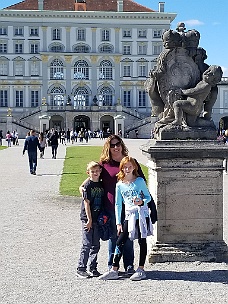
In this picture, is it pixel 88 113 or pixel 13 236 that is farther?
pixel 88 113

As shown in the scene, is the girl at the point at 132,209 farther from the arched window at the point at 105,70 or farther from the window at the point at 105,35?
the window at the point at 105,35

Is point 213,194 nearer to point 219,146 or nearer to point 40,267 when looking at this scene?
point 219,146

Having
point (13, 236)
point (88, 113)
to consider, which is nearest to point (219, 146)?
point (13, 236)

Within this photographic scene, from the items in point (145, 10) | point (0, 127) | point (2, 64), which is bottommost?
point (0, 127)

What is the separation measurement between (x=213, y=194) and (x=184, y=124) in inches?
36.3

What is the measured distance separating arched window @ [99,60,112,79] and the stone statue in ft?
211

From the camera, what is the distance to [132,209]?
6.29 meters

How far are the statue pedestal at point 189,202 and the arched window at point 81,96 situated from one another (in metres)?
64.1

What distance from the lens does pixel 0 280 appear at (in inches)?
249

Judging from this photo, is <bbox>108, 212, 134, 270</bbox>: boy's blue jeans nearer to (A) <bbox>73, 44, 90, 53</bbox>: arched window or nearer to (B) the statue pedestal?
(B) the statue pedestal

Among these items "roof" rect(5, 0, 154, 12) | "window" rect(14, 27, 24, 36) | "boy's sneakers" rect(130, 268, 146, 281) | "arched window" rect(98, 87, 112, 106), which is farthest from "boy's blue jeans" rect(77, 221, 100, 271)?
"roof" rect(5, 0, 154, 12)

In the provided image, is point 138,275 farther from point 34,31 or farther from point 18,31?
point 18,31

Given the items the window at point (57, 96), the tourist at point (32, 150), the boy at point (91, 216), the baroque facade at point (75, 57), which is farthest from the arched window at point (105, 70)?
the boy at point (91, 216)

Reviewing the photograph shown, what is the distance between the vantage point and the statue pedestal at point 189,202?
7.02 m
